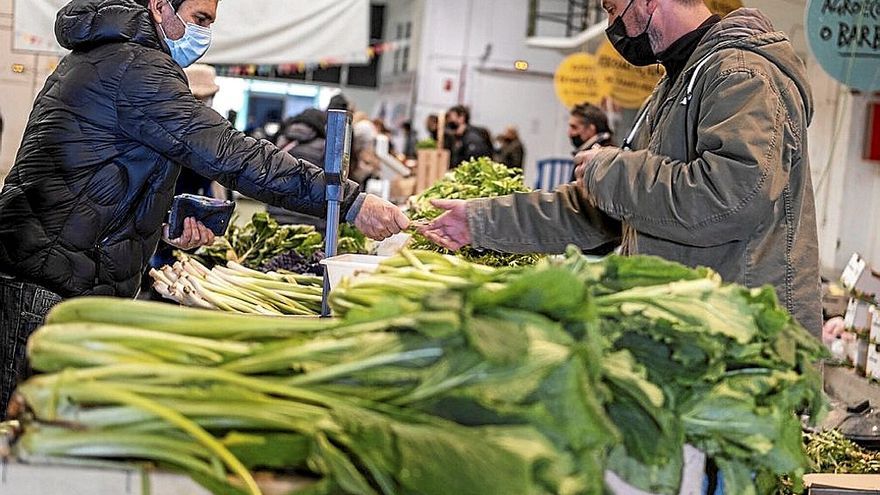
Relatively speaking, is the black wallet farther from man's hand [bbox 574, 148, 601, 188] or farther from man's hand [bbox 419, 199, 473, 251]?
man's hand [bbox 574, 148, 601, 188]

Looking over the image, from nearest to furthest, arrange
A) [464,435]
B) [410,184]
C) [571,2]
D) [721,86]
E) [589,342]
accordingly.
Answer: [464,435] < [589,342] < [721,86] < [410,184] < [571,2]

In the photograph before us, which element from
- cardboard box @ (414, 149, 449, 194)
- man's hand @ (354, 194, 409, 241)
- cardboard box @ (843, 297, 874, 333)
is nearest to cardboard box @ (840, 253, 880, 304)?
cardboard box @ (843, 297, 874, 333)

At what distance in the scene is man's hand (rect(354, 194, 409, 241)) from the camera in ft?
11.3

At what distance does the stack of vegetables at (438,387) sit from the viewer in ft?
5.98

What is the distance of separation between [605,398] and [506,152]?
14069 mm

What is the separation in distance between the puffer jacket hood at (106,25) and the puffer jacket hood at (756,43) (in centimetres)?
166

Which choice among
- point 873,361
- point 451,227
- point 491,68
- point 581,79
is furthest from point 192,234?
point 491,68

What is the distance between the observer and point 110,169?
11.6 feet

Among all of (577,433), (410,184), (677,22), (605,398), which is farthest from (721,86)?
(410,184)

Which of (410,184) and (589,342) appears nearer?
(589,342)

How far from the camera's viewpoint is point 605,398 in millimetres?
2018

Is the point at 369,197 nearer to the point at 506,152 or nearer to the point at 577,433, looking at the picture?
the point at 577,433

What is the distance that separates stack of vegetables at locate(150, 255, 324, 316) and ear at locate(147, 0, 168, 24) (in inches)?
33.9

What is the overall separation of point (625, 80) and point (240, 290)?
1000cm
